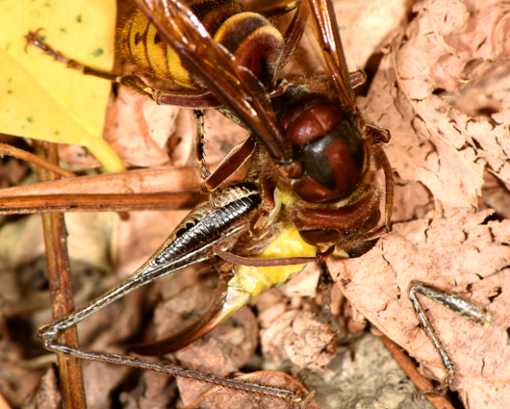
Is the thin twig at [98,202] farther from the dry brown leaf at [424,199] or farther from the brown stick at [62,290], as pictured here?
the dry brown leaf at [424,199]

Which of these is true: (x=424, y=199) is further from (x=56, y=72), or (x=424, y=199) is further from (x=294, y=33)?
(x=56, y=72)

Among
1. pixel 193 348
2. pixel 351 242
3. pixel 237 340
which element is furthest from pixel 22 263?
pixel 351 242

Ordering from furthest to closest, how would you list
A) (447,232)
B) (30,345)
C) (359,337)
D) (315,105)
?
(30,345) < (359,337) < (447,232) < (315,105)

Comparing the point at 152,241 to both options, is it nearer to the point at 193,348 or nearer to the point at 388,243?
the point at 193,348

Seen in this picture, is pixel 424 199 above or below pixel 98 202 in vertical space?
below

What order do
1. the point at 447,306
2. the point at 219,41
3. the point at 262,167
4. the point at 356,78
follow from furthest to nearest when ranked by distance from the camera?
the point at 356,78, the point at 262,167, the point at 447,306, the point at 219,41

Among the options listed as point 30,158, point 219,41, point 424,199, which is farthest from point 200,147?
point 424,199
